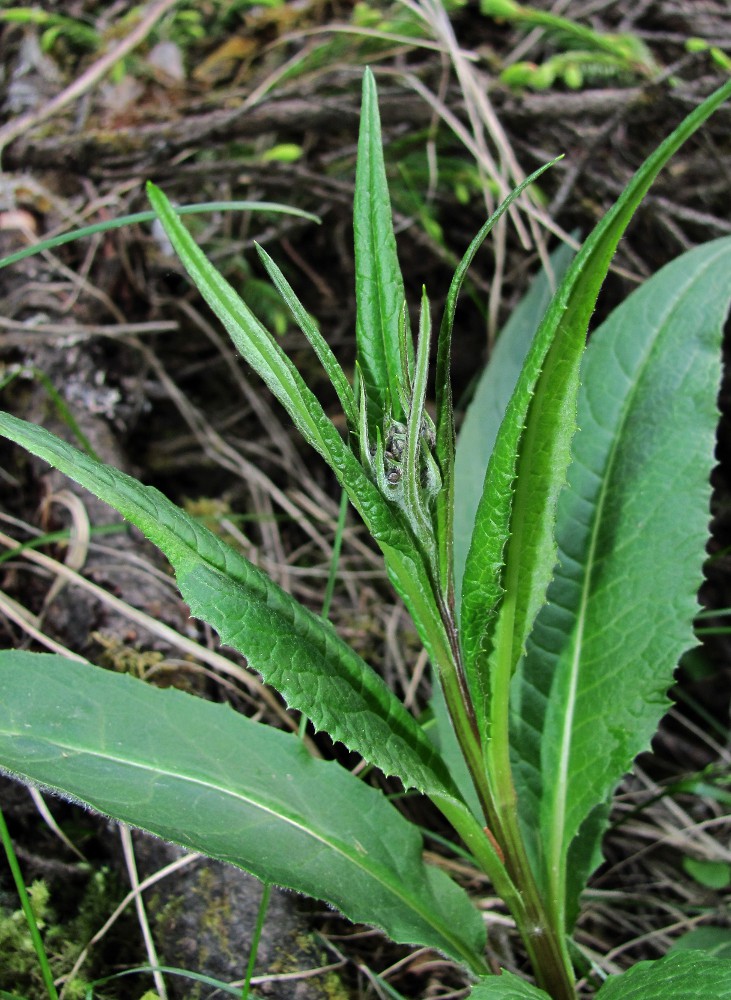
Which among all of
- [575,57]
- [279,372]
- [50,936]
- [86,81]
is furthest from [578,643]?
[86,81]

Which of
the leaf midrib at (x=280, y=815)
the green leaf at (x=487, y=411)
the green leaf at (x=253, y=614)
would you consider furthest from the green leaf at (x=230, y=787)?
the green leaf at (x=487, y=411)

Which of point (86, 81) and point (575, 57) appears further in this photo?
point (86, 81)

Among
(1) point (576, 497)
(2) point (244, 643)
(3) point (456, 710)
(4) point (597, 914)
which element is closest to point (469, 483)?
(1) point (576, 497)

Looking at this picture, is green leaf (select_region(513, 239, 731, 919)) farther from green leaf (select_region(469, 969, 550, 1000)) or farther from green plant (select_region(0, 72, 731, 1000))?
green leaf (select_region(469, 969, 550, 1000))

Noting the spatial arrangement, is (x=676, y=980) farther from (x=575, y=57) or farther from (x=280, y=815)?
(x=575, y=57)

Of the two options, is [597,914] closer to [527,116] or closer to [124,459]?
[124,459]

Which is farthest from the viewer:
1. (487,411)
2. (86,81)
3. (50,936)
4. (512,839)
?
(86,81)

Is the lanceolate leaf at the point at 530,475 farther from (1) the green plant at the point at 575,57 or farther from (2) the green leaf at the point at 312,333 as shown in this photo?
(1) the green plant at the point at 575,57
